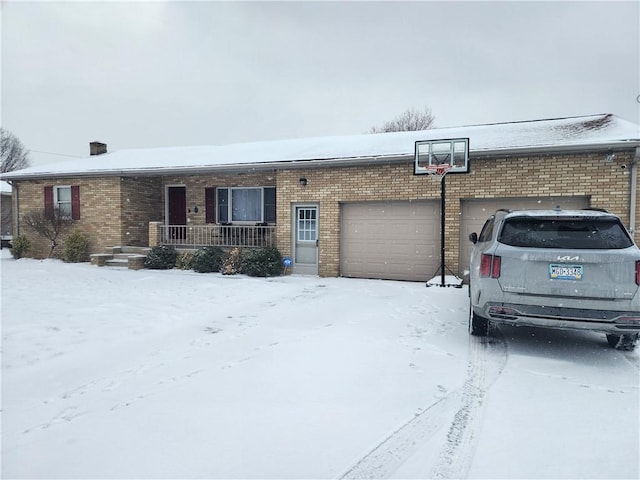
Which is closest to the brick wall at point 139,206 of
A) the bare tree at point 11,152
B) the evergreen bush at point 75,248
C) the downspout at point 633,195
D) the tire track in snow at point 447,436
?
the evergreen bush at point 75,248

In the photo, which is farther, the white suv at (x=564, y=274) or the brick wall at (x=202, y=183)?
the brick wall at (x=202, y=183)

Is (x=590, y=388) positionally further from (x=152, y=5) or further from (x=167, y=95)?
(x=167, y=95)

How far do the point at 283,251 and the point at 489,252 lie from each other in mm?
8071

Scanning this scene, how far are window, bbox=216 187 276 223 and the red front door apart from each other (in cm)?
159

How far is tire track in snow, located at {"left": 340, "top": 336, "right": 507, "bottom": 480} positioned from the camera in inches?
102

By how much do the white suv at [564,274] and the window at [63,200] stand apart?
50.2 ft

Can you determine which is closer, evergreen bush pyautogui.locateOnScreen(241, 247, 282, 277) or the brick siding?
the brick siding

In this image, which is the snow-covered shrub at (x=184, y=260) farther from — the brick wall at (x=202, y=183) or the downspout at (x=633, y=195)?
the downspout at (x=633, y=195)

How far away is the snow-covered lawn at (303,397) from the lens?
265 centimetres

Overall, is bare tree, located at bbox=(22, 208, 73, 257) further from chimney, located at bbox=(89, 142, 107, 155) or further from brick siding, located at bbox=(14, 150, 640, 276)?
chimney, located at bbox=(89, 142, 107, 155)

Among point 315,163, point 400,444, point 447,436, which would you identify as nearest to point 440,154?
point 315,163

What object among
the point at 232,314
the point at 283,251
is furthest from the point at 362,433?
the point at 283,251

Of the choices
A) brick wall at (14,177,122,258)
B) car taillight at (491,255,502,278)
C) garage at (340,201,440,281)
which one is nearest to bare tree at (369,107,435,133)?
garage at (340,201,440,281)

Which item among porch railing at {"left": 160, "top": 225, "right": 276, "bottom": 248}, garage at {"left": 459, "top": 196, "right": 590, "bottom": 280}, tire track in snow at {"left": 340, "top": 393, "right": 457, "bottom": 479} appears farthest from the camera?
porch railing at {"left": 160, "top": 225, "right": 276, "bottom": 248}
